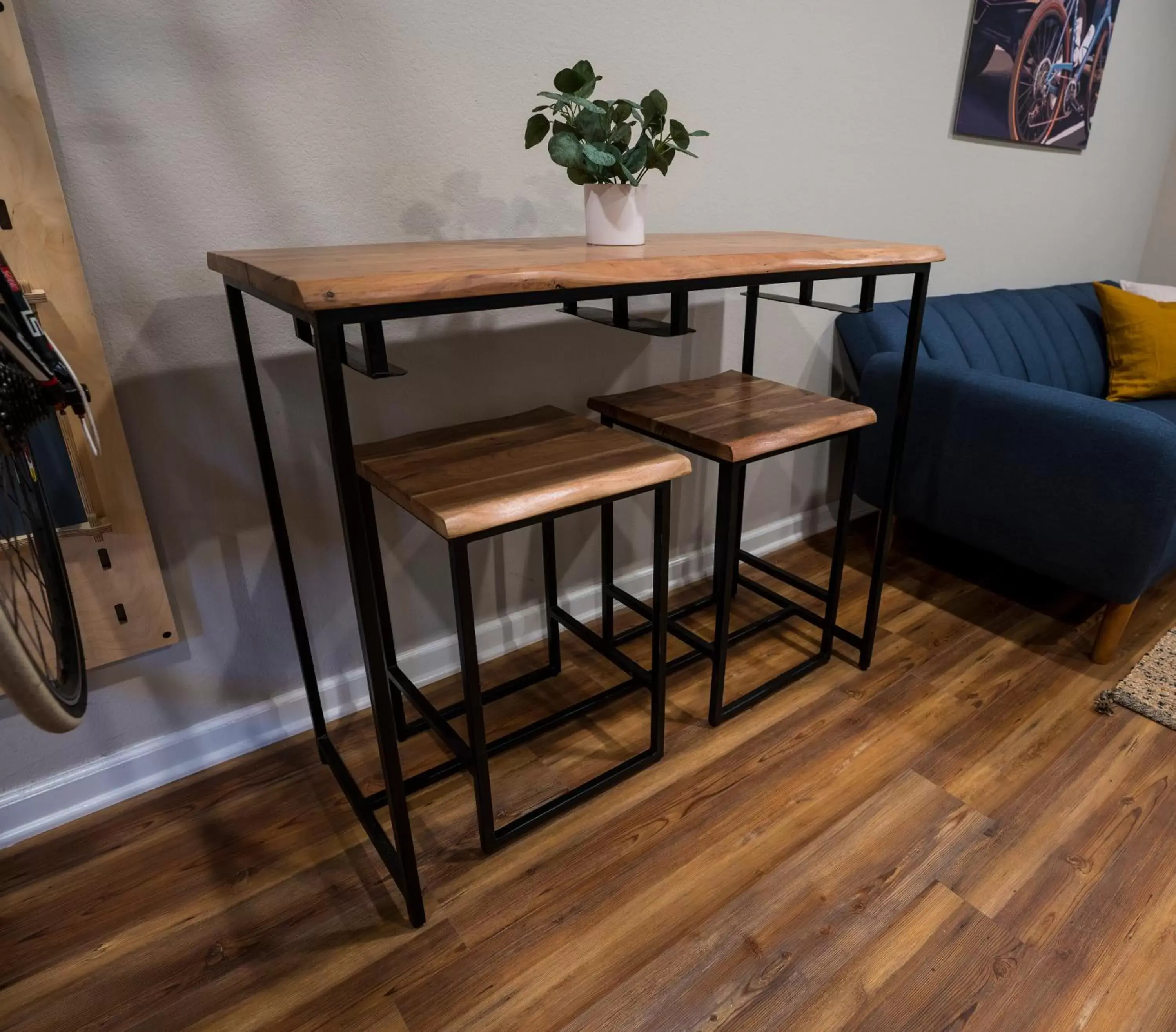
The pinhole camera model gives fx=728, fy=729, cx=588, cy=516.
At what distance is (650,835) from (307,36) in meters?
1.53

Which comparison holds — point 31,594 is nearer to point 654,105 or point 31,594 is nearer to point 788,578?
point 654,105

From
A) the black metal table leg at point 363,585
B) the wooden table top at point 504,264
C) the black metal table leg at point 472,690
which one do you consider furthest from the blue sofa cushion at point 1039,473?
the black metal table leg at point 363,585

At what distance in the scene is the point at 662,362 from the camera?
6.32 feet

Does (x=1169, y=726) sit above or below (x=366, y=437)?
below

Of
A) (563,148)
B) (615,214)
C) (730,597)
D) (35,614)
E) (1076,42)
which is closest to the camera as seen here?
(35,614)

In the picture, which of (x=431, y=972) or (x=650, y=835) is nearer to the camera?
(x=431, y=972)

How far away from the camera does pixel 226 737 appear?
1.54 m

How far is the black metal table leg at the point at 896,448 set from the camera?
4.88 ft

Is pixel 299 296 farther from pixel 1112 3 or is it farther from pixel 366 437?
pixel 1112 3

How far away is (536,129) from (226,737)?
1347 mm

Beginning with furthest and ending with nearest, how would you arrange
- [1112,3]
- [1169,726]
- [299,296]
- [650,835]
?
[1112,3] < [1169,726] < [650,835] < [299,296]

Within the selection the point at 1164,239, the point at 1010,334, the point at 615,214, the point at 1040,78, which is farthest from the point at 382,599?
the point at 1164,239

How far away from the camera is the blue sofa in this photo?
1.61 m

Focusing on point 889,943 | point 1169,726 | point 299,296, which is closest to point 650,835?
point 889,943
